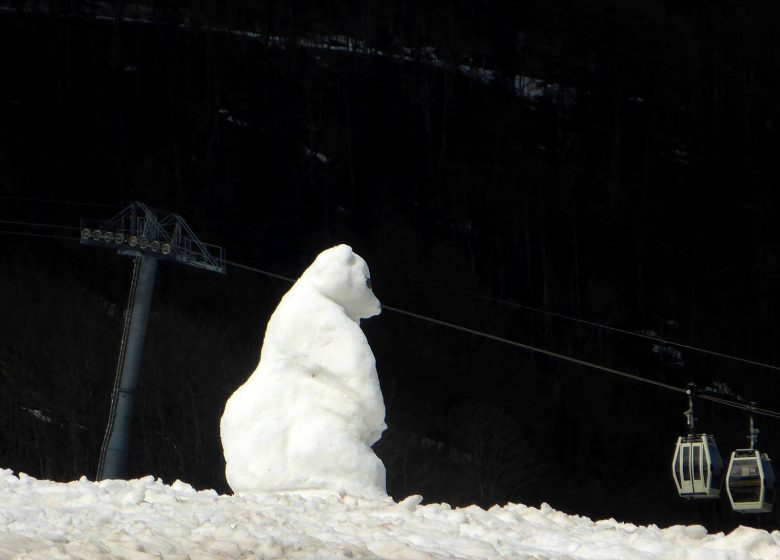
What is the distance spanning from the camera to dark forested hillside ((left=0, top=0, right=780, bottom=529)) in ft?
163

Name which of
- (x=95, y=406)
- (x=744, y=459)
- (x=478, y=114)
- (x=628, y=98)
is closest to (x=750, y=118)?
(x=628, y=98)

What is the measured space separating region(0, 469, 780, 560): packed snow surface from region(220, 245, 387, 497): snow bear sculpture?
0.60 m

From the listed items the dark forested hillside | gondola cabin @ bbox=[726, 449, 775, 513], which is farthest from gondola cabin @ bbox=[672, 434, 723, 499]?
the dark forested hillside

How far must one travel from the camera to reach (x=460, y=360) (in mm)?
54844

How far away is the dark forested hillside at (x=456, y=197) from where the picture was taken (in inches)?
1954

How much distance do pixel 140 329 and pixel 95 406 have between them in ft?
43.2

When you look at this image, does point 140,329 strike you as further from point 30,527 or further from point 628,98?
point 628,98

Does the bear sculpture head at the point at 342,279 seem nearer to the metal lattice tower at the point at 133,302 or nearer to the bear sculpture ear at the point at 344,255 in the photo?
the bear sculpture ear at the point at 344,255

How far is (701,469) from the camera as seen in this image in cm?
2723

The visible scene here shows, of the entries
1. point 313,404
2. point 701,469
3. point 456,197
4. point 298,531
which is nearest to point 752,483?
point 701,469

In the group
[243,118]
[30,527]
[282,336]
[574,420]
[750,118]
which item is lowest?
[30,527]

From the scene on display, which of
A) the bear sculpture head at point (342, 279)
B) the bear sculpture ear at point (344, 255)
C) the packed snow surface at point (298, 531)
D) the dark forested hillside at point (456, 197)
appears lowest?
the packed snow surface at point (298, 531)

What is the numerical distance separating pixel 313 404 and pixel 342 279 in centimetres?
133

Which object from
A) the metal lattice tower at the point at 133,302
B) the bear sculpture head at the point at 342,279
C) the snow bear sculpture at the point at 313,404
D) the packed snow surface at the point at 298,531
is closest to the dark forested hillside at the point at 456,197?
the metal lattice tower at the point at 133,302
